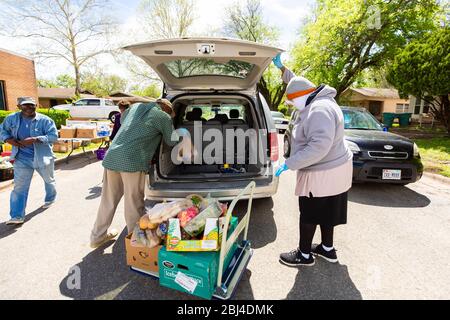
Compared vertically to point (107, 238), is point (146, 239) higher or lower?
higher

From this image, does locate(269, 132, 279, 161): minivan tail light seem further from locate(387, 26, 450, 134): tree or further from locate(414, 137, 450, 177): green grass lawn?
locate(387, 26, 450, 134): tree

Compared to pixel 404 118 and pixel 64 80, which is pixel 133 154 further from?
pixel 64 80

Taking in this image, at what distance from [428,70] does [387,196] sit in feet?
25.9

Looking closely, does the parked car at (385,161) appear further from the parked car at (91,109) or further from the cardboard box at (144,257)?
the parked car at (91,109)

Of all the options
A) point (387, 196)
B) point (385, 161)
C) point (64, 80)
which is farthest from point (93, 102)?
point (64, 80)

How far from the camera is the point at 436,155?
25.5 feet

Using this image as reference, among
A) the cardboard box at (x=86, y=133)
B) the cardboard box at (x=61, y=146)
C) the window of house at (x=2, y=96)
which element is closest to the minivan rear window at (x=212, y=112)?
the cardboard box at (x=86, y=133)

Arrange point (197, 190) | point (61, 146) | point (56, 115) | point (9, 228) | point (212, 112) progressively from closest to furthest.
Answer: point (197, 190) < point (9, 228) < point (212, 112) < point (61, 146) < point (56, 115)

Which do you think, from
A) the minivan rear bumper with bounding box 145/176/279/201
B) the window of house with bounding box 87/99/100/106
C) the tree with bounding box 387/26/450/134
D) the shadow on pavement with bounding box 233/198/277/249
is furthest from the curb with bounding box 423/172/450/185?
the window of house with bounding box 87/99/100/106

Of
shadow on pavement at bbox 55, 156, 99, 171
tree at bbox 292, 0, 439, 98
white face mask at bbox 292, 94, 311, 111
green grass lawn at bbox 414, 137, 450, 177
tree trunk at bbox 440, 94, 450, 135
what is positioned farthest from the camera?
tree at bbox 292, 0, 439, 98

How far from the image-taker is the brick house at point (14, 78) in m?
15.4

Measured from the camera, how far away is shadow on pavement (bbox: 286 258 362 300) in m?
2.23

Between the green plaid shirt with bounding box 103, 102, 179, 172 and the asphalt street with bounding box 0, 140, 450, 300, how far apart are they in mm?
1013

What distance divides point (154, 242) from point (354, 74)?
1767 cm
